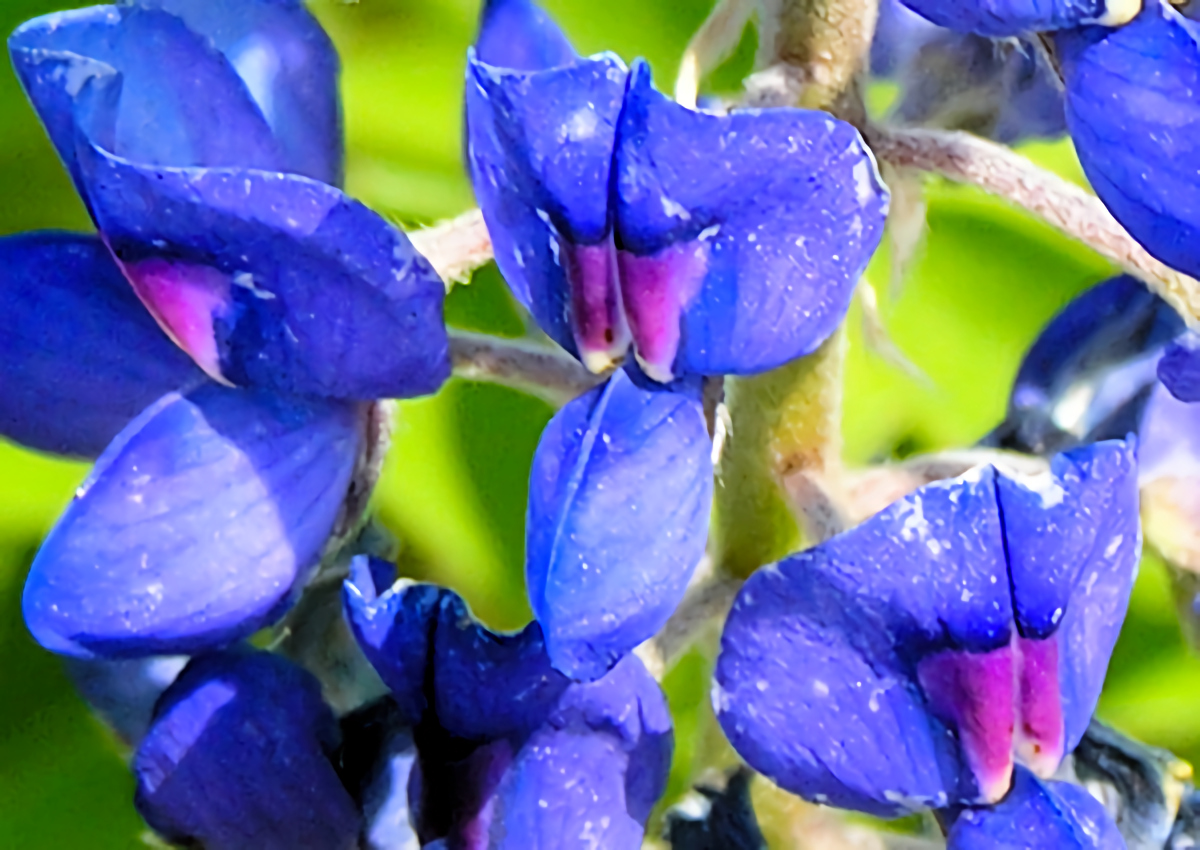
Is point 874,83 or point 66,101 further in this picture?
point 874,83

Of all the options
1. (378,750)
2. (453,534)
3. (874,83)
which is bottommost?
(453,534)

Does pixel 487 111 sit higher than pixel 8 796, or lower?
higher

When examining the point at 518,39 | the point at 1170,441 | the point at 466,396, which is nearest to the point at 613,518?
the point at 518,39

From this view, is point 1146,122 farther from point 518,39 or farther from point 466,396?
point 466,396

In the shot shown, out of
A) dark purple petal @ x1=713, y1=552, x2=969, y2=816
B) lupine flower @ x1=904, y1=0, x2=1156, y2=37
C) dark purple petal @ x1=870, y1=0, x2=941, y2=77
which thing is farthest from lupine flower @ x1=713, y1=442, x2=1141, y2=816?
dark purple petal @ x1=870, y1=0, x2=941, y2=77

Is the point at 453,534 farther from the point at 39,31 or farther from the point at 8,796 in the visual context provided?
the point at 39,31

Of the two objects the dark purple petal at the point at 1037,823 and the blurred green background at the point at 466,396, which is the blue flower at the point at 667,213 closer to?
the dark purple petal at the point at 1037,823

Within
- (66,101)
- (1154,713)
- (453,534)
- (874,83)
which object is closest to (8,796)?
(453,534)
